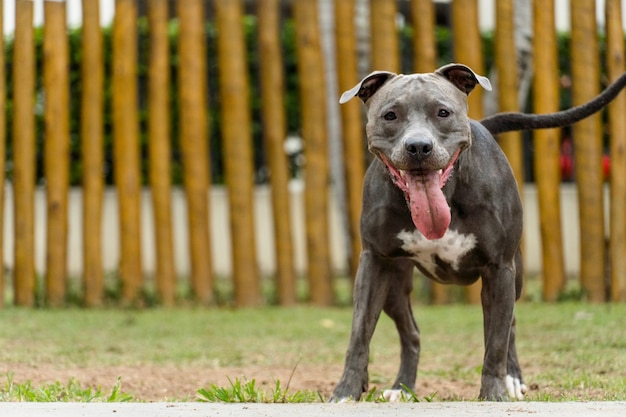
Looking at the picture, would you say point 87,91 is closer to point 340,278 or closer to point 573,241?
point 340,278

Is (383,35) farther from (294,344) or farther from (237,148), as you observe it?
(294,344)

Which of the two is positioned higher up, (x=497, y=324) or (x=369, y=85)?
(x=369, y=85)

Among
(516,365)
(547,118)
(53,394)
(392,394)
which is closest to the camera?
(53,394)

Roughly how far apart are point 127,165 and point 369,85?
4582 millimetres

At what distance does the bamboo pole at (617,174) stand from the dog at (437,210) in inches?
141

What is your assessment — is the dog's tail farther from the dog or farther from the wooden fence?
the wooden fence

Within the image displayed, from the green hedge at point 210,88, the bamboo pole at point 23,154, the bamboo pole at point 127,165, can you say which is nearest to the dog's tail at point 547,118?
the bamboo pole at point 127,165

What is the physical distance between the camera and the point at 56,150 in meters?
8.91

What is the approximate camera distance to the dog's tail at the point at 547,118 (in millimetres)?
5438

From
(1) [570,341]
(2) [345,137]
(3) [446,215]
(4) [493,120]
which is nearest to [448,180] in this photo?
(3) [446,215]

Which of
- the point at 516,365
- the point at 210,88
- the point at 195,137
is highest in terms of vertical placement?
the point at 210,88

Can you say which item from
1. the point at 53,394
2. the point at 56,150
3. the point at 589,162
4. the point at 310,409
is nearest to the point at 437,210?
the point at 310,409

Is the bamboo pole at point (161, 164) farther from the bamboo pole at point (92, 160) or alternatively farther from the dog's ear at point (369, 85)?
the dog's ear at point (369, 85)

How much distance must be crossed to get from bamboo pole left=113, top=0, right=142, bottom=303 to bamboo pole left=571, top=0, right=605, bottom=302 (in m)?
3.45
